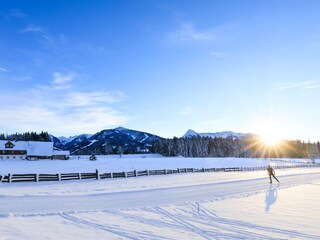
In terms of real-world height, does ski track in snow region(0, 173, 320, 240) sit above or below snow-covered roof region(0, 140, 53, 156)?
below

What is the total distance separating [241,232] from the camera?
984 cm

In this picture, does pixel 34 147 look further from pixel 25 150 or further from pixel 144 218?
pixel 144 218

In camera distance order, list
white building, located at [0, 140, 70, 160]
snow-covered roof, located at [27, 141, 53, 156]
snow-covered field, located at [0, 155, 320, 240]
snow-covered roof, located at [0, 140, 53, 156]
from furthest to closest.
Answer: snow-covered roof, located at [27, 141, 53, 156], snow-covered roof, located at [0, 140, 53, 156], white building, located at [0, 140, 70, 160], snow-covered field, located at [0, 155, 320, 240]

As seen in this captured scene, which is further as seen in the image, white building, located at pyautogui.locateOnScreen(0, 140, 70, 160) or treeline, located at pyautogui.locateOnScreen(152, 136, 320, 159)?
treeline, located at pyautogui.locateOnScreen(152, 136, 320, 159)

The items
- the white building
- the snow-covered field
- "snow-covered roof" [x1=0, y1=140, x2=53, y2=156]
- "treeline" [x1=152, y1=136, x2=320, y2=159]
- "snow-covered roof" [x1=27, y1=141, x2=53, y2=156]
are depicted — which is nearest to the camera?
the snow-covered field

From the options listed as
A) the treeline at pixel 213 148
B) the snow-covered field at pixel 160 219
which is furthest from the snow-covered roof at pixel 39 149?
the snow-covered field at pixel 160 219

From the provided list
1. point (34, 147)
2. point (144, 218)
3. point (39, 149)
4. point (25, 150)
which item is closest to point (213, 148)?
point (39, 149)

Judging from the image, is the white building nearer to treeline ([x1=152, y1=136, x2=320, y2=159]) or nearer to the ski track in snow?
treeline ([x1=152, y1=136, x2=320, y2=159])

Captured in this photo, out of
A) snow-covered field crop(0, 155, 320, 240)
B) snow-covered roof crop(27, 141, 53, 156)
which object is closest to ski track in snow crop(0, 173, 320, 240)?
snow-covered field crop(0, 155, 320, 240)

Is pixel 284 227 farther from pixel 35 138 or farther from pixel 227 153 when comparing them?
pixel 35 138

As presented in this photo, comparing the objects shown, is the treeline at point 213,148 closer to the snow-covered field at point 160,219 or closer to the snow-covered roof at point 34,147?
the snow-covered roof at point 34,147

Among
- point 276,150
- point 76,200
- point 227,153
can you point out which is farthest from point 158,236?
point 276,150

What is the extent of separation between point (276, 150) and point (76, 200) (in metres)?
168

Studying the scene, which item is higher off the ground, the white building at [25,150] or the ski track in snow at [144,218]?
the white building at [25,150]
